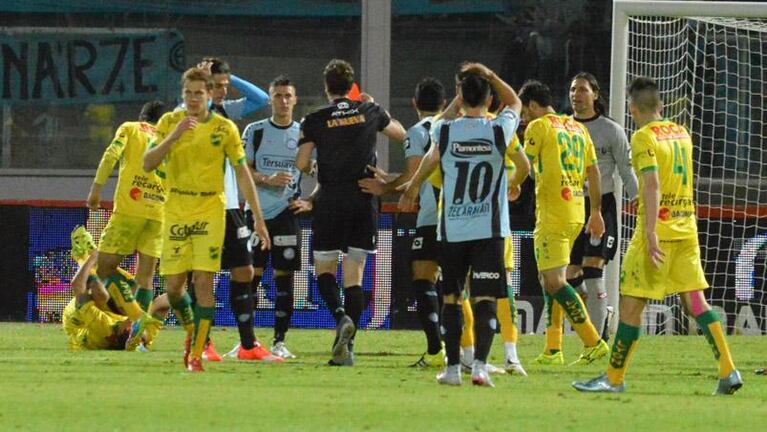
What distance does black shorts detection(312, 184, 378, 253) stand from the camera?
11180mm

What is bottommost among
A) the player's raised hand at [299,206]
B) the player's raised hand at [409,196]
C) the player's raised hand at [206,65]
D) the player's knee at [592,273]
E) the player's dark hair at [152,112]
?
the player's knee at [592,273]

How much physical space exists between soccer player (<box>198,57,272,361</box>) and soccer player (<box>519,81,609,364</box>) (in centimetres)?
204

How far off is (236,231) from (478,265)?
2120 millimetres

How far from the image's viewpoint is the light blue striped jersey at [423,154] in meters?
11.2

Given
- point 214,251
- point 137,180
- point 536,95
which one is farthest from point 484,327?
point 137,180

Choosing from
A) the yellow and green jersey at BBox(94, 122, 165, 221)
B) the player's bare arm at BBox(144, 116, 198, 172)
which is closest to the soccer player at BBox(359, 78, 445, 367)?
the player's bare arm at BBox(144, 116, 198, 172)

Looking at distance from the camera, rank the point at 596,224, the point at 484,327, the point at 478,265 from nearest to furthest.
Answer: 1. the point at 484,327
2. the point at 478,265
3. the point at 596,224

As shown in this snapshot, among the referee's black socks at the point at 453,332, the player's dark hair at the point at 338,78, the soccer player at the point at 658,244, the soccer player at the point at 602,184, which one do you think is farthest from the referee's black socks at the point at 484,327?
the soccer player at the point at 602,184

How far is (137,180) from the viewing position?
1300cm

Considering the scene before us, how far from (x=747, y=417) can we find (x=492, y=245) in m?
2.00

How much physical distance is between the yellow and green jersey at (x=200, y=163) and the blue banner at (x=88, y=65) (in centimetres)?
1441

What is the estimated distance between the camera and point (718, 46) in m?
18.8

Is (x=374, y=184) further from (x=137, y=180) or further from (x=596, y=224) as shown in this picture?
(x=137, y=180)

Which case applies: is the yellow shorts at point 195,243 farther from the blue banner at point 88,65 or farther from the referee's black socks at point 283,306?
the blue banner at point 88,65
